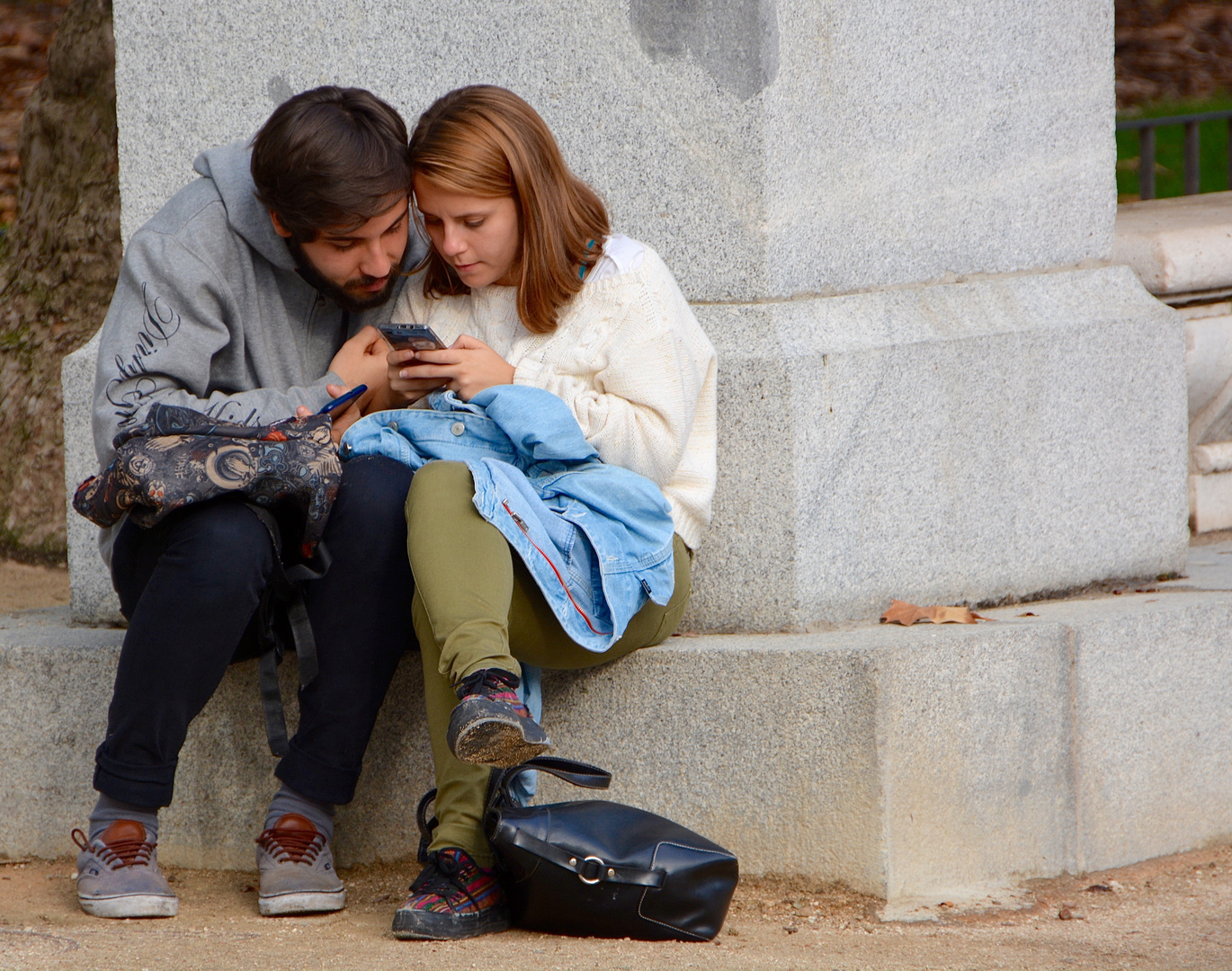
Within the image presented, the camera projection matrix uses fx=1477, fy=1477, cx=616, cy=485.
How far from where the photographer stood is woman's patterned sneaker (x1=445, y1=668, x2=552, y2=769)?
7.34 feet

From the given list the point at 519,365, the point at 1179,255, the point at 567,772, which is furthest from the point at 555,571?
the point at 1179,255

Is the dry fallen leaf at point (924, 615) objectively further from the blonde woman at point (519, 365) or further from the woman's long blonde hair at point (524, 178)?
the woman's long blonde hair at point (524, 178)

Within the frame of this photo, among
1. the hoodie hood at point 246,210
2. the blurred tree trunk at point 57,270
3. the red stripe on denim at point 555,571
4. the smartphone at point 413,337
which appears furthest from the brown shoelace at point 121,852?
the blurred tree trunk at point 57,270

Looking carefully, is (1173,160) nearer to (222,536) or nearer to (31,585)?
(31,585)

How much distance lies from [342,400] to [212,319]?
29 cm

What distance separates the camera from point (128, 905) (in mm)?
2615

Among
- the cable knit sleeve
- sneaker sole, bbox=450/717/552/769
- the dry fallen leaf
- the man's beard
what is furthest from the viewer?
the dry fallen leaf

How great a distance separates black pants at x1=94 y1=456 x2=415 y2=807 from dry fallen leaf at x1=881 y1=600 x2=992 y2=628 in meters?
0.98

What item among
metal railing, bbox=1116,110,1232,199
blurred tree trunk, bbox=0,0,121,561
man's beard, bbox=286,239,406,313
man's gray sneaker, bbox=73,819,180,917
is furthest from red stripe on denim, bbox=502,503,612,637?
metal railing, bbox=1116,110,1232,199

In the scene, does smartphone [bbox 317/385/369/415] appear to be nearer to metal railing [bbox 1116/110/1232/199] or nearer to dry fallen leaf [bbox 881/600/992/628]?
dry fallen leaf [bbox 881/600/992/628]

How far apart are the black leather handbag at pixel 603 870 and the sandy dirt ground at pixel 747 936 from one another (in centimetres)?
4

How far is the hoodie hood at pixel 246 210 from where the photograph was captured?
2.85 metres

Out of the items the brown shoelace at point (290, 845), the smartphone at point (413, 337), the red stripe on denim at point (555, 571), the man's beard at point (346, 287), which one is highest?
the man's beard at point (346, 287)

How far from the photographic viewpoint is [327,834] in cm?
276
